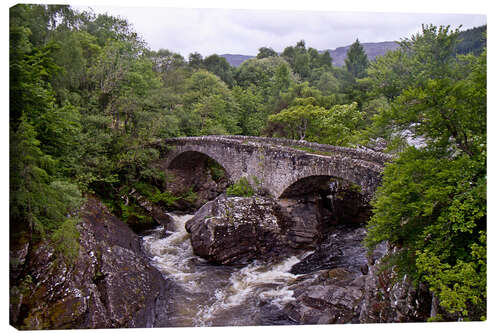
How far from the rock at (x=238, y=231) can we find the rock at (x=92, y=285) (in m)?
1.83

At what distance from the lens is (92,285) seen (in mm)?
6156

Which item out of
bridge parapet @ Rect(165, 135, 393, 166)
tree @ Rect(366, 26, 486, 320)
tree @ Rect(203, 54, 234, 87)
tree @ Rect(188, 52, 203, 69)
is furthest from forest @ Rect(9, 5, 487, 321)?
tree @ Rect(188, 52, 203, 69)

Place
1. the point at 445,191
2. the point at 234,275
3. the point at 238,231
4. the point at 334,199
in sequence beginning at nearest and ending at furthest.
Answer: the point at 445,191 → the point at 234,275 → the point at 238,231 → the point at 334,199

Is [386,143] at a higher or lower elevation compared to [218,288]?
higher

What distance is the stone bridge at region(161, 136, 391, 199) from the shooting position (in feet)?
27.4

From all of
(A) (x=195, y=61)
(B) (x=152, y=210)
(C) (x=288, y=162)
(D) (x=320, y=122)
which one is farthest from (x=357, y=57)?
(A) (x=195, y=61)

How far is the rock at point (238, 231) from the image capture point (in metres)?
9.74

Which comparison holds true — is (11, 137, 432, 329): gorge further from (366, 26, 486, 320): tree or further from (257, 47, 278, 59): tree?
(257, 47, 278, 59): tree

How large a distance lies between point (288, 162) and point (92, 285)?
678 centimetres

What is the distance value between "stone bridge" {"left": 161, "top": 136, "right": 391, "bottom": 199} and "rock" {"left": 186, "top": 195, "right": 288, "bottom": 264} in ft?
4.03

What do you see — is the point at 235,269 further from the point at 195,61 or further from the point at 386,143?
the point at 195,61

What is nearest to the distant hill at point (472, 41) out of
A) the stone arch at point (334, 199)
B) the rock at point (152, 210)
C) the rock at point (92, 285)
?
the stone arch at point (334, 199)

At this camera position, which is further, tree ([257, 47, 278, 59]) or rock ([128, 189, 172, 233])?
rock ([128, 189, 172, 233])

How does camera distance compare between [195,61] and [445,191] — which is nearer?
[445,191]
